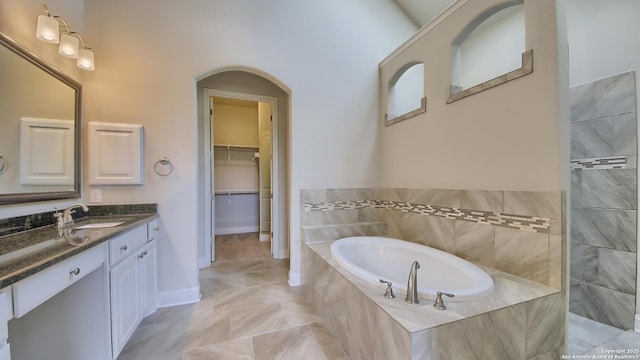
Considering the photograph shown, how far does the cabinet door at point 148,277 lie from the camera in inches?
75.1

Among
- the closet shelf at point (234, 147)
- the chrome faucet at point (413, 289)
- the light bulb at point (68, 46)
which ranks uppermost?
the light bulb at point (68, 46)

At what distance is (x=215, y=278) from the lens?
293cm

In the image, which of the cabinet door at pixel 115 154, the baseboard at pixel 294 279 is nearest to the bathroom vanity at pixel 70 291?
the cabinet door at pixel 115 154

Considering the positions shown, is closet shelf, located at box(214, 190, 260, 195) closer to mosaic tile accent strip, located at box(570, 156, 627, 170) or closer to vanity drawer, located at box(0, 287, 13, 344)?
vanity drawer, located at box(0, 287, 13, 344)

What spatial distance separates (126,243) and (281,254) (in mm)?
2291

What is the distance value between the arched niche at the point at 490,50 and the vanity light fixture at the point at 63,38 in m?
2.97

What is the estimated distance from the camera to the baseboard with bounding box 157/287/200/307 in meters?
2.29

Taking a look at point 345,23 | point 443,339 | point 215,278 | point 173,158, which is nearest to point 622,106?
point 443,339

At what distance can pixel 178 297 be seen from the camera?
2.34 m

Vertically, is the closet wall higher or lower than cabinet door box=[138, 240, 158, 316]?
higher

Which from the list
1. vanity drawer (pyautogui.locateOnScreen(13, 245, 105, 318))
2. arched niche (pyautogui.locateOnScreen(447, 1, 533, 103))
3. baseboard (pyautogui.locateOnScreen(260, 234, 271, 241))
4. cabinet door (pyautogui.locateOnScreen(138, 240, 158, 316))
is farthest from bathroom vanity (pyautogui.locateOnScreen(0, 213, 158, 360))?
baseboard (pyautogui.locateOnScreen(260, 234, 271, 241))

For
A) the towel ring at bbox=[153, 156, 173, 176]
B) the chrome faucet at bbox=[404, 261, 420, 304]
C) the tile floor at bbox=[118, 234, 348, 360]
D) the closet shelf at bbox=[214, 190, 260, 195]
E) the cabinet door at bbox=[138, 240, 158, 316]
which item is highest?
the towel ring at bbox=[153, 156, 173, 176]

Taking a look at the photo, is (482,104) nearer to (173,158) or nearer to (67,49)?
(173,158)

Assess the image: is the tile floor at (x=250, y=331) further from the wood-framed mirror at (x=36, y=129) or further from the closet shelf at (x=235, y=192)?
the closet shelf at (x=235, y=192)
